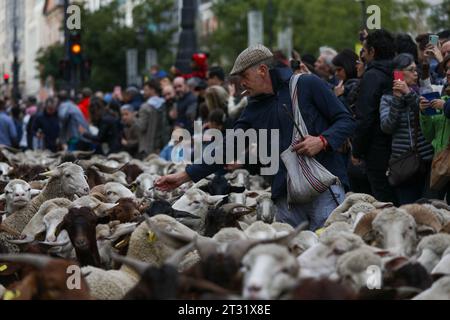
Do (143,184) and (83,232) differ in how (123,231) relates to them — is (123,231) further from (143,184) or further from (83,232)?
(143,184)

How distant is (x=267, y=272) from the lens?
6.22 metres

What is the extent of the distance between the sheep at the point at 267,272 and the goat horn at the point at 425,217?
2.13 metres

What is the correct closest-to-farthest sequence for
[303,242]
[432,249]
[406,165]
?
[432,249]
[303,242]
[406,165]

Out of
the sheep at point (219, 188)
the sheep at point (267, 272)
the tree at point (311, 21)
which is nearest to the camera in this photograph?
the sheep at point (267, 272)

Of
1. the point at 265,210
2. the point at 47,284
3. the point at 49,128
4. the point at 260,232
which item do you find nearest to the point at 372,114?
the point at 265,210

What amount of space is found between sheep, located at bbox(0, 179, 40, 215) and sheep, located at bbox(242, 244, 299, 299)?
18.1 ft

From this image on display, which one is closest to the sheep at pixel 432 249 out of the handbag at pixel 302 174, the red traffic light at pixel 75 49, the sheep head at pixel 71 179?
the handbag at pixel 302 174

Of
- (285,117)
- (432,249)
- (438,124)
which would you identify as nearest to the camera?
(432,249)

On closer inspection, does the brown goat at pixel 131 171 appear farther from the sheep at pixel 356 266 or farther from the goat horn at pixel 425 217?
the sheep at pixel 356 266

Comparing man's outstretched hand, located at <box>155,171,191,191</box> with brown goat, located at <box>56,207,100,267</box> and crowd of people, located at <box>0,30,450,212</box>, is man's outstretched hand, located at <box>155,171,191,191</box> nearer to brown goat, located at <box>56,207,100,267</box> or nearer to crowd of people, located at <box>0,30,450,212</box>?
brown goat, located at <box>56,207,100,267</box>

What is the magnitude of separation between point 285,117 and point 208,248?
2.85 meters

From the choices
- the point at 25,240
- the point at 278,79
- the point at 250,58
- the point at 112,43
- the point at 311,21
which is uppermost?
the point at 311,21

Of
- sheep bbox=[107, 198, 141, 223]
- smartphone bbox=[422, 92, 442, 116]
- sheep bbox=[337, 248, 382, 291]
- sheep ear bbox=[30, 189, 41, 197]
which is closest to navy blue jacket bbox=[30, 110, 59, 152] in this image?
sheep ear bbox=[30, 189, 41, 197]

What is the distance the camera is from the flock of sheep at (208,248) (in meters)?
6.39
